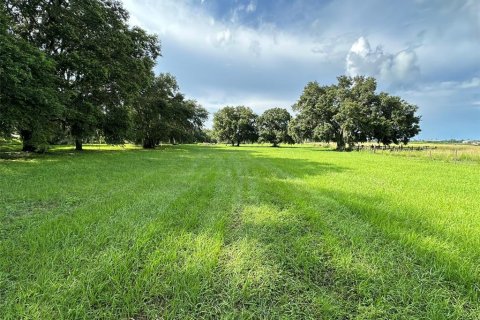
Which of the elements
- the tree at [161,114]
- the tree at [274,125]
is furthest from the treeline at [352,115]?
the tree at [161,114]

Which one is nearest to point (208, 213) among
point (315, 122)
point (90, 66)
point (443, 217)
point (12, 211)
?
point (12, 211)

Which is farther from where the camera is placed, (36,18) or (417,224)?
(36,18)

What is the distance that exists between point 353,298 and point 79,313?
2.62 meters

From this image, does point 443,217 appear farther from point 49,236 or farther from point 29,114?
point 29,114

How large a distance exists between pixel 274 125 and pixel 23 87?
5889 cm

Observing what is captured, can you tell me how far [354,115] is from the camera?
38000mm

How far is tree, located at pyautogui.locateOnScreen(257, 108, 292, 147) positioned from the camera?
216ft

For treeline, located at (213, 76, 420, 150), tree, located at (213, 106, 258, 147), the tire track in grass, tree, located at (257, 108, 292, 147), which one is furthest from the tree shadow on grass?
tree, located at (213, 106, 258, 147)

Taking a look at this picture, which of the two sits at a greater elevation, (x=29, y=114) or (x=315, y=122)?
(x=315, y=122)

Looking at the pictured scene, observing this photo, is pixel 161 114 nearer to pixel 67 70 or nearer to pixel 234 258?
pixel 67 70

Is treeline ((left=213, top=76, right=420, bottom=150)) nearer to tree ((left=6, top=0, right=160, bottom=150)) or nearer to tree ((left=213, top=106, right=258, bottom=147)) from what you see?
tree ((left=213, top=106, right=258, bottom=147))

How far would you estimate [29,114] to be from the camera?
1338 centimetres

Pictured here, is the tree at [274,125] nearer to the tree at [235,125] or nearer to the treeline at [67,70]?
the tree at [235,125]

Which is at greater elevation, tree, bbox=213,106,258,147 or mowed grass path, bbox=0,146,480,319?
tree, bbox=213,106,258,147
